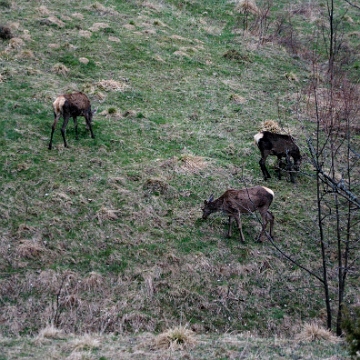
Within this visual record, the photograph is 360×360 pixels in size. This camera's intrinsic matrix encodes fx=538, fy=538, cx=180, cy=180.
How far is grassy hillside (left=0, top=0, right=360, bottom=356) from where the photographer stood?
9.67 m

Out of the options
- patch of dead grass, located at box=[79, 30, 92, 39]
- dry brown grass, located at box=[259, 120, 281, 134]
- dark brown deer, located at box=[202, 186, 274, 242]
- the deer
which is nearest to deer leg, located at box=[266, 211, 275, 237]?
dark brown deer, located at box=[202, 186, 274, 242]

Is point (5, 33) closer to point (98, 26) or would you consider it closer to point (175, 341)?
point (98, 26)

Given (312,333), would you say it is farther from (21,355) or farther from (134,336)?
(21,355)

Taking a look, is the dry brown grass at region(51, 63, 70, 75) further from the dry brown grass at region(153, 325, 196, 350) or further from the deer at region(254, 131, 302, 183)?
the dry brown grass at region(153, 325, 196, 350)

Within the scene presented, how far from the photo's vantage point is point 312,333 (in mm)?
8336

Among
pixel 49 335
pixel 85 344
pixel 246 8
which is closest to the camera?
pixel 85 344

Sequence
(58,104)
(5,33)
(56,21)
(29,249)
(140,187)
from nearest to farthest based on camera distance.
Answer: (29,249) < (140,187) < (58,104) < (5,33) < (56,21)

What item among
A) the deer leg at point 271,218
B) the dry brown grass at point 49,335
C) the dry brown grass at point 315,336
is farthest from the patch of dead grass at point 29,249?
the dry brown grass at point 315,336

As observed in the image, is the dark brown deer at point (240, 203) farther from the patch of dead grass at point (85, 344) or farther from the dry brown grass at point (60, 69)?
the dry brown grass at point (60, 69)

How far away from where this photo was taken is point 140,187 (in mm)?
12383

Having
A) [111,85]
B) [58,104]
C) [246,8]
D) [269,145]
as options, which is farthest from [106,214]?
[246,8]

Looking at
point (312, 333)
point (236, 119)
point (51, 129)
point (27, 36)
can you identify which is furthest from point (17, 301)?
point (27, 36)

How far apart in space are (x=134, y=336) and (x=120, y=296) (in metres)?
1.47

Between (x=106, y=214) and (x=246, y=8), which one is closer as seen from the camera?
(x=106, y=214)
